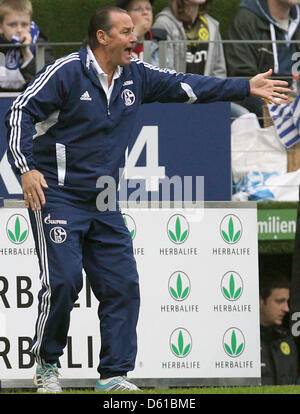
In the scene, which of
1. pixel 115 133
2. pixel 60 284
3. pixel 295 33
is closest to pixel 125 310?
pixel 60 284

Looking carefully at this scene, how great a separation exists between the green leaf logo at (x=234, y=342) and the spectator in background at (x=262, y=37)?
1907 mm

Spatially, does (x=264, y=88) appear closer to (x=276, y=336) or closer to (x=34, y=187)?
(x=34, y=187)

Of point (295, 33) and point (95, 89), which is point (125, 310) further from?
point (295, 33)

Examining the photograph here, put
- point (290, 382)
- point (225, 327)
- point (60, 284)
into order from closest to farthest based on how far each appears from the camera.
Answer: point (60, 284), point (225, 327), point (290, 382)

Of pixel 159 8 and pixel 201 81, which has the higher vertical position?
pixel 159 8

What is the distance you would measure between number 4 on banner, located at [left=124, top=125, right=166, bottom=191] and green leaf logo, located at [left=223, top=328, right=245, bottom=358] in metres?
1.22

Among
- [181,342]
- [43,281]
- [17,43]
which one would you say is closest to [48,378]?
[43,281]

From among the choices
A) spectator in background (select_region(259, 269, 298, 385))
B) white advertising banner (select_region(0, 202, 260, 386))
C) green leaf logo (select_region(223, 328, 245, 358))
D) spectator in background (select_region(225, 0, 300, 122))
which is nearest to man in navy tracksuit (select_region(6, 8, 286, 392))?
white advertising banner (select_region(0, 202, 260, 386))

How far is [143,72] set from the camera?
7.57 m

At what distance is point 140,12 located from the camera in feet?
34.3

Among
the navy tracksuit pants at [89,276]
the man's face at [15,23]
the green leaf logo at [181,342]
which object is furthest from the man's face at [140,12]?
the navy tracksuit pants at [89,276]

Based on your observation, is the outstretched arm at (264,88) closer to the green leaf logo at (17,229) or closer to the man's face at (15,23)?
the green leaf logo at (17,229)

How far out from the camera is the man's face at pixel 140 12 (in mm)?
10398
